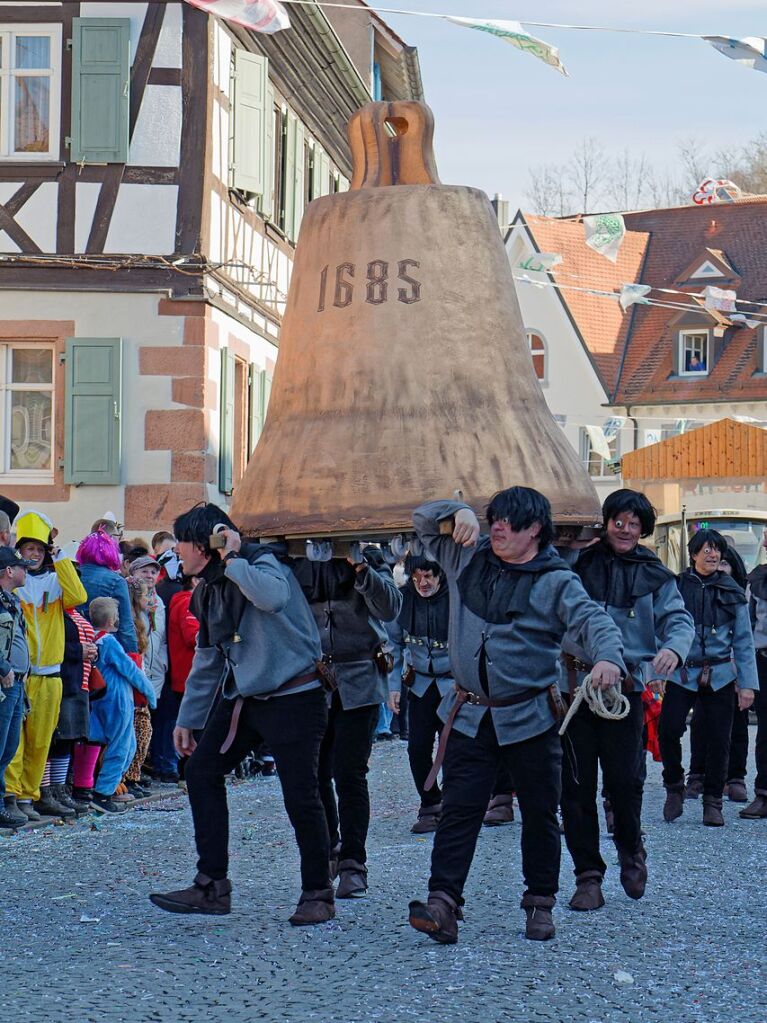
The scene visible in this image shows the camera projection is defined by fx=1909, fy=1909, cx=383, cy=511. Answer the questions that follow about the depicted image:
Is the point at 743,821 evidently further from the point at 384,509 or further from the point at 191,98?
the point at 191,98

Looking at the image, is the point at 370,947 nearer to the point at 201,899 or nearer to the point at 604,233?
the point at 201,899

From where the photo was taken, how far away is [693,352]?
44438 mm

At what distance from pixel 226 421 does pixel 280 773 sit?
12.5 meters

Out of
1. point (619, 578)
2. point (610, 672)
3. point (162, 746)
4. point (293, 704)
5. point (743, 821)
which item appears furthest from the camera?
point (162, 746)

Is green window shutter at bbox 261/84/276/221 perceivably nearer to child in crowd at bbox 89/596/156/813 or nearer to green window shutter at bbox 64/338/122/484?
green window shutter at bbox 64/338/122/484

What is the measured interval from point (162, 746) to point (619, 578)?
17.7 ft

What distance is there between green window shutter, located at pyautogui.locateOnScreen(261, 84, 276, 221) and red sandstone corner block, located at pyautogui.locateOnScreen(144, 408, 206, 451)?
3.00 m

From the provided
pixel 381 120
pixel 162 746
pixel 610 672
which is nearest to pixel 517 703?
pixel 610 672

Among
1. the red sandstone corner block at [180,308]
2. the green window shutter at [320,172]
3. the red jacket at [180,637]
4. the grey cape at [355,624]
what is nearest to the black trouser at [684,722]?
the red jacket at [180,637]

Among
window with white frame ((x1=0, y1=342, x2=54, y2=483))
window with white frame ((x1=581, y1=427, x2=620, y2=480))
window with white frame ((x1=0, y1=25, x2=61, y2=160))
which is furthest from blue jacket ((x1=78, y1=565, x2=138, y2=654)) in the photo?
window with white frame ((x1=581, y1=427, x2=620, y2=480))

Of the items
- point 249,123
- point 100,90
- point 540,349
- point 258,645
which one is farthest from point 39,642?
point 540,349

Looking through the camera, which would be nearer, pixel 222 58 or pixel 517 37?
pixel 517 37

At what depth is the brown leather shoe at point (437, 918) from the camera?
21.9 feet

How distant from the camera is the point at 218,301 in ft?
63.0
